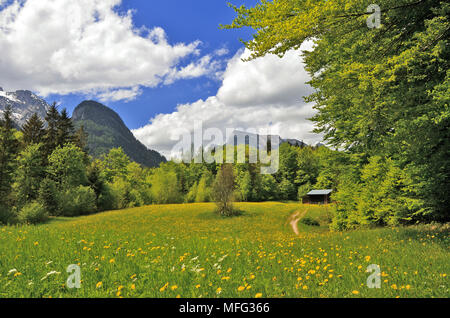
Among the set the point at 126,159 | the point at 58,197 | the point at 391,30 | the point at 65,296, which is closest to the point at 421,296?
the point at 65,296

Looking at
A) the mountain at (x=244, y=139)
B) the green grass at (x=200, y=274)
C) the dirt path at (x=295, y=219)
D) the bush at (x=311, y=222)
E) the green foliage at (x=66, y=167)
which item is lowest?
the dirt path at (x=295, y=219)

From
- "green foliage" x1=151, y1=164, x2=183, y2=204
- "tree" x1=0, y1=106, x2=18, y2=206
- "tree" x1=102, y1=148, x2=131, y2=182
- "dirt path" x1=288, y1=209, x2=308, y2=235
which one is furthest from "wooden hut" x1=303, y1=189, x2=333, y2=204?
"tree" x1=0, y1=106, x2=18, y2=206

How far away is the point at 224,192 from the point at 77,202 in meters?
23.6

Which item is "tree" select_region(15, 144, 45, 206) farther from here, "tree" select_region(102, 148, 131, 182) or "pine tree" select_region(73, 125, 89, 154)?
"tree" select_region(102, 148, 131, 182)

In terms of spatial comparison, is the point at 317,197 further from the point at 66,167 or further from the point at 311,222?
the point at 66,167

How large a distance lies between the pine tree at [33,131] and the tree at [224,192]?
33.7 metres

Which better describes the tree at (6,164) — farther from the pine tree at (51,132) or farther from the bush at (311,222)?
the bush at (311,222)

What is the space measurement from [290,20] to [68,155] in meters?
46.9

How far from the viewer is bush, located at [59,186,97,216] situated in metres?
36.6

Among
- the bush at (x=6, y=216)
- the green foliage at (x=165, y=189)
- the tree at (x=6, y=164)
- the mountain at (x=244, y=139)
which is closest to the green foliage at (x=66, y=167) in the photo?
the tree at (x=6, y=164)

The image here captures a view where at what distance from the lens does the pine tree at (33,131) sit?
4272 centimetres

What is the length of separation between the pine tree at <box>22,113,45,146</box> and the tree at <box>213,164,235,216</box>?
33733mm

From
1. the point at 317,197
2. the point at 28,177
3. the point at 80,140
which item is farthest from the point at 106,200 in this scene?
the point at 317,197
